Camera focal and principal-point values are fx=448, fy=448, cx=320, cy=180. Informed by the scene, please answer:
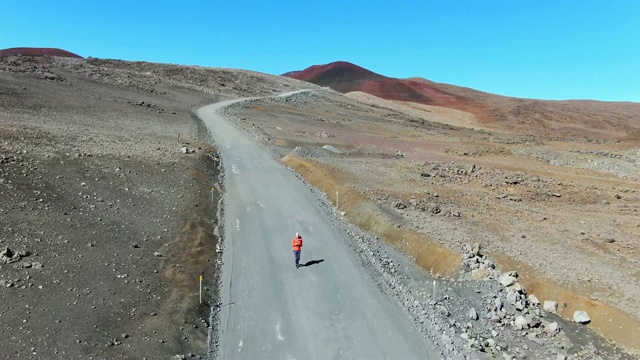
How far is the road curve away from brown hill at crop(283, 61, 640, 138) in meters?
71.6

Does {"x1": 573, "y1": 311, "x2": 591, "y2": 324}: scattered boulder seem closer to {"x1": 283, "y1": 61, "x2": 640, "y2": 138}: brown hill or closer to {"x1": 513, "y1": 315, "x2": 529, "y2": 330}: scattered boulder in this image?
{"x1": 513, "y1": 315, "x2": 529, "y2": 330}: scattered boulder

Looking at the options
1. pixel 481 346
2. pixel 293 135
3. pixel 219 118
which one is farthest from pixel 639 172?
pixel 219 118

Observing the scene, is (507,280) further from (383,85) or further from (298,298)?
(383,85)

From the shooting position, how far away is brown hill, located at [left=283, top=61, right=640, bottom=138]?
279ft

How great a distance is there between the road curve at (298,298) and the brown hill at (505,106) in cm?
7160

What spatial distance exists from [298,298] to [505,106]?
10240cm

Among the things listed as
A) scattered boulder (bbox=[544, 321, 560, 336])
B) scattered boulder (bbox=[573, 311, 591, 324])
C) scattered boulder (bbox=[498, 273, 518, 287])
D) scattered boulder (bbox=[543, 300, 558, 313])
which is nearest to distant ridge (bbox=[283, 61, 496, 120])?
scattered boulder (bbox=[498, 273, 518, 287])

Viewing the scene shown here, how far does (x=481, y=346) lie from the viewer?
12.8m

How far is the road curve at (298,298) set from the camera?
12.3 metres

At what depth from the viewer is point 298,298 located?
47.9 feet

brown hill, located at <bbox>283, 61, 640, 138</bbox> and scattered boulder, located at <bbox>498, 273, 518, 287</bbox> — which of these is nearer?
scattered boulder, located at <bbox>498, 273, 518, 287</bbox>

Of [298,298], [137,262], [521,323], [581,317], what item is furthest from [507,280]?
[137,262]

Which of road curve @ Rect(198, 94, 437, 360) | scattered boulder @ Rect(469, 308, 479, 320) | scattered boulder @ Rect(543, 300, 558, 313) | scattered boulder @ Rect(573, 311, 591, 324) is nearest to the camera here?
road curve @ Rect(198, 94, 437, 360)

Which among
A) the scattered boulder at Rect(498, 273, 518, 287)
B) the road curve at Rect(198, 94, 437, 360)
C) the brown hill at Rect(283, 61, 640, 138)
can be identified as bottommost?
the road curve at Rect(198, 94, 437, 360)
